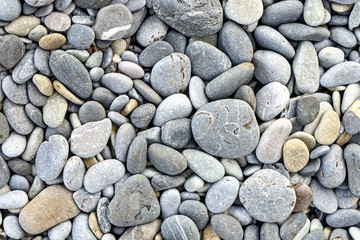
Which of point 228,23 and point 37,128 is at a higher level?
point 228,23

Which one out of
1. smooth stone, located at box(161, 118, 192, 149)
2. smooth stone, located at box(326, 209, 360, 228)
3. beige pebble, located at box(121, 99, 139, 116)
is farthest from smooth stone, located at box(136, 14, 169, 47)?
smooth stone, located at box(326, 209, 360, 228)

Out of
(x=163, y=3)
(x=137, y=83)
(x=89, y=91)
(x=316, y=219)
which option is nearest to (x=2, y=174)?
(x=89, y=91)

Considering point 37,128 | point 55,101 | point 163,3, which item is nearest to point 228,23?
point 163,3

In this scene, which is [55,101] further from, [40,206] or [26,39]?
[40,206]

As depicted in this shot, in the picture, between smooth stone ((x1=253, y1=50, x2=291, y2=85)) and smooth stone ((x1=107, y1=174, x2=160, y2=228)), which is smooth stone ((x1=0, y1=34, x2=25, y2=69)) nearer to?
smooth stone ((x1=107, y1=174, x2=160, y2=228))

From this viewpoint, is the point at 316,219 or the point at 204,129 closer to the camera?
the point at 204,129

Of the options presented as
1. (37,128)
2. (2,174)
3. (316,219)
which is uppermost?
(37,128)
